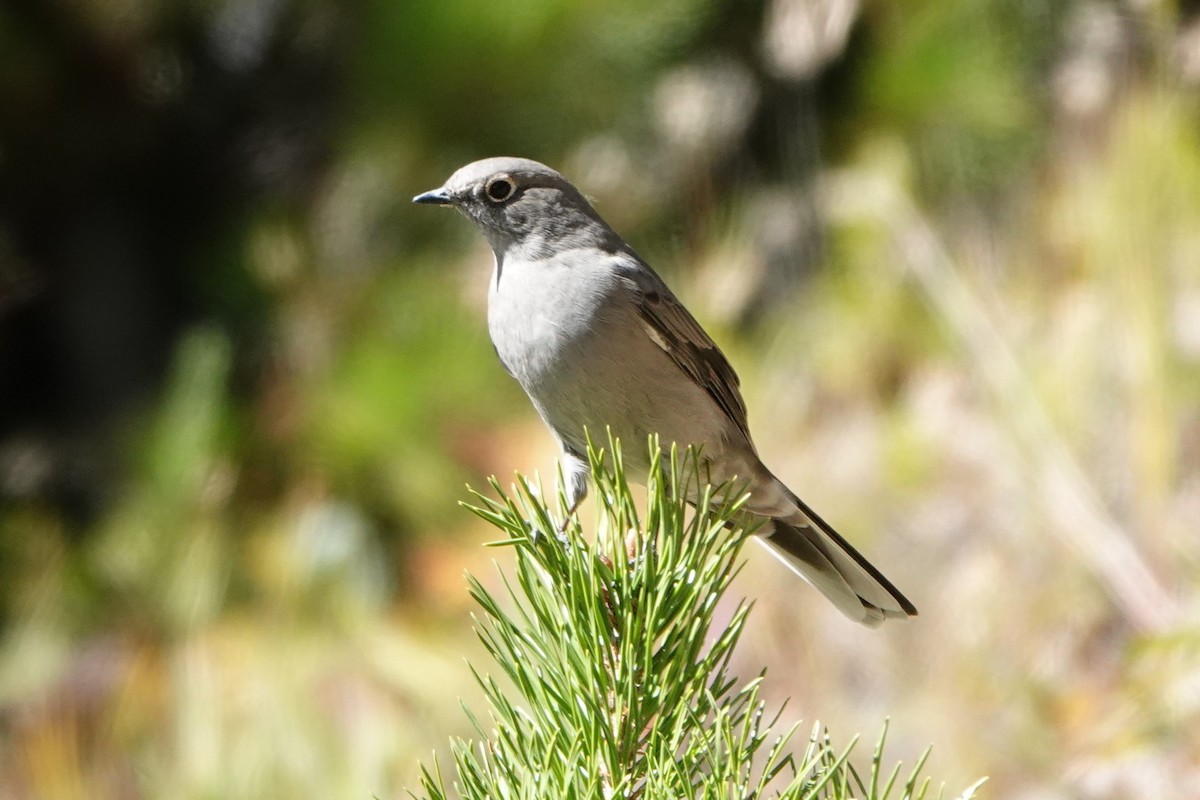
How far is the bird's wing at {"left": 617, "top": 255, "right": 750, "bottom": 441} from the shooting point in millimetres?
2146

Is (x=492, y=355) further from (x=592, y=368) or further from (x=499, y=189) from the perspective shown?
(x=592, y=368)

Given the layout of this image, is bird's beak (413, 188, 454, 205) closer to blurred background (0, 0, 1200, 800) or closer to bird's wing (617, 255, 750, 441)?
bird's wing (617, 255, 750, 441)

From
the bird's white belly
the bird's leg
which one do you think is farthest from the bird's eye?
the bird's leg

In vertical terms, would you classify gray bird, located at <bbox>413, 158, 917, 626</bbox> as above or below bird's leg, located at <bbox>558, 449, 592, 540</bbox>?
above

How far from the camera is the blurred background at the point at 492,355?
103 inches

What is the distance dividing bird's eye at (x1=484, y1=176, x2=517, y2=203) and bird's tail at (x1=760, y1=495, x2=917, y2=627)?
2.45 feet

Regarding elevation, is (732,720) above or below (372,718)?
below

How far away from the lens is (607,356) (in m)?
1.94

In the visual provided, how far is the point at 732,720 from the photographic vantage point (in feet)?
3.48

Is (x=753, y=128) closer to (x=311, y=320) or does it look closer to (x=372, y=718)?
(x=311, y=320)

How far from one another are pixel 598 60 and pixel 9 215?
2471mm

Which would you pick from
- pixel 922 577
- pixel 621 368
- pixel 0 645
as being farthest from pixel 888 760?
pixel 0 645

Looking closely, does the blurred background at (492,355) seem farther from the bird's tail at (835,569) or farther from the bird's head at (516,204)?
the bird's head at (516,204)

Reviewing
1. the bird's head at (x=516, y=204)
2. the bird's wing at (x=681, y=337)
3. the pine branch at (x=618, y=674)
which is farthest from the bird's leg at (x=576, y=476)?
the pine branch at (x=618, y=674)
